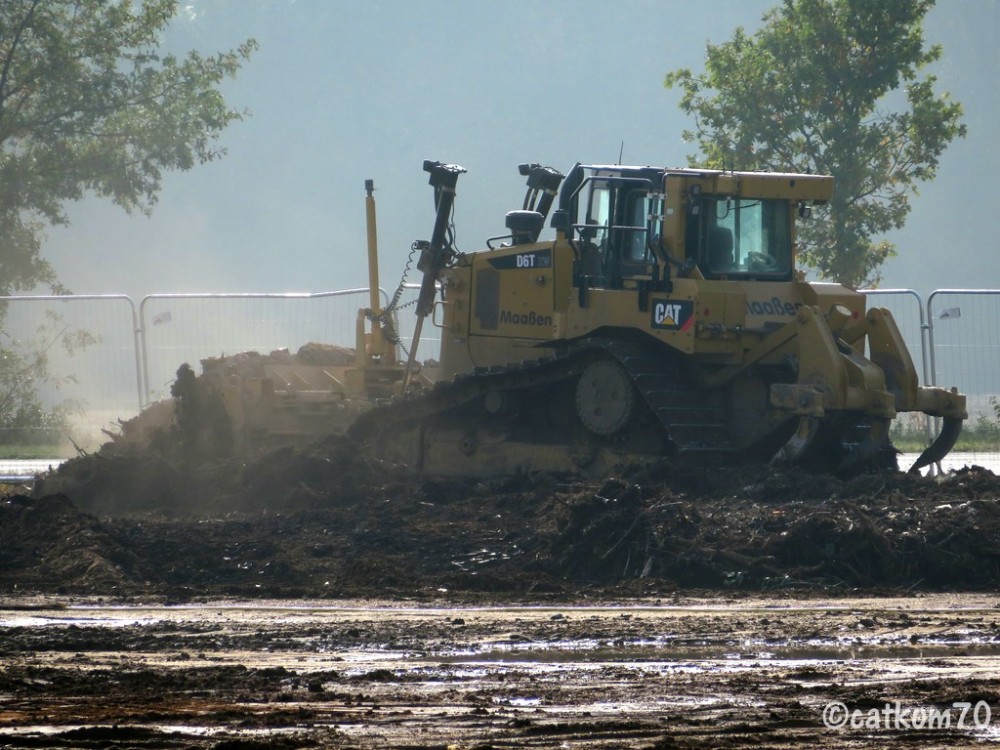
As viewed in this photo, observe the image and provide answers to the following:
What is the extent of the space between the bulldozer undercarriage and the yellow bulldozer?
0.02 m

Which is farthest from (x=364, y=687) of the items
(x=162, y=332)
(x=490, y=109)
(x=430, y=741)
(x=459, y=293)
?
(x=490, y=109)

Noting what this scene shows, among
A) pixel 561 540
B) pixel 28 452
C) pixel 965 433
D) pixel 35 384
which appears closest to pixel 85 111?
→ pixel 35 384

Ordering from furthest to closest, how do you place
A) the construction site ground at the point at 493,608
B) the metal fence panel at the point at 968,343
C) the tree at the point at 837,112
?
the tree at the point at 837,112
the metal fence panel at the point at 968,343
the construction site ground at the point at 493,608

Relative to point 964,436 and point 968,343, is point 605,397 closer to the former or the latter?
point 968,343

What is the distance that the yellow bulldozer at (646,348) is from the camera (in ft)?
46.2

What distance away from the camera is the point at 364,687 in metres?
7.19

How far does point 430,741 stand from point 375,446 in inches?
394

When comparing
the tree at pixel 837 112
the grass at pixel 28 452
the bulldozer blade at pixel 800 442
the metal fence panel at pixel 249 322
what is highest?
the tree at pixel 837 112

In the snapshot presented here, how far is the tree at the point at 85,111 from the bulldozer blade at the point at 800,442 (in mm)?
18980

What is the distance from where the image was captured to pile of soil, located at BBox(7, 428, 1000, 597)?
35.2 ft

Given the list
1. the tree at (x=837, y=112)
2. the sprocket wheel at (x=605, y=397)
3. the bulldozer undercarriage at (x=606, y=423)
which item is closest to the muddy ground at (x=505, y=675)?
the bulldozer undercarriage at (x=606, y=423)

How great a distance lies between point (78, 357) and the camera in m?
24.5

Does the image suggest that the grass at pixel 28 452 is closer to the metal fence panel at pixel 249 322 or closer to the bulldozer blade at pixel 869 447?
the metal fence panel at pixel 249 322

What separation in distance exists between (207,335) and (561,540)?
1281 centimetres
